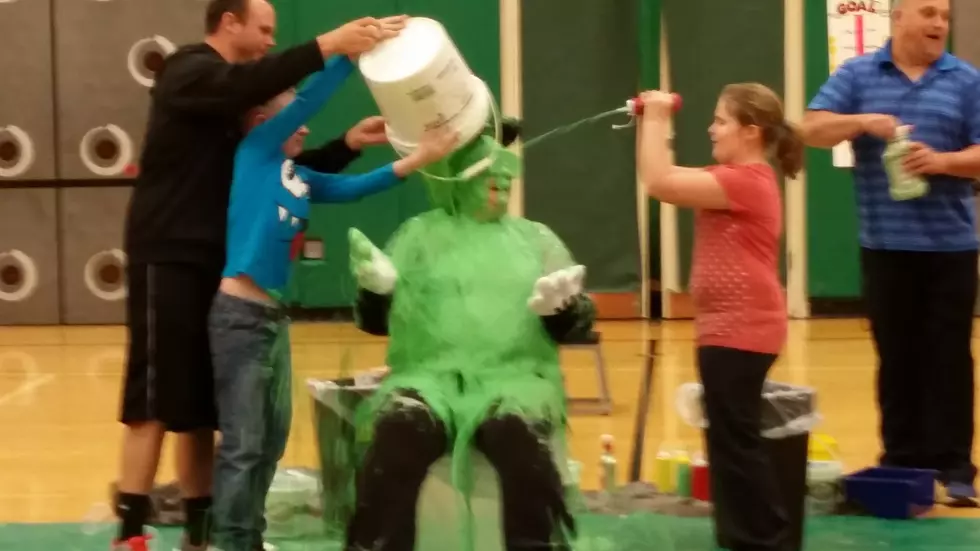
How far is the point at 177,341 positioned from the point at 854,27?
12.2 feet

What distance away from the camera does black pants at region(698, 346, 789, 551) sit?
90.0 inches

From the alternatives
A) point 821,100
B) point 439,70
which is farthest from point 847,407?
point 439,70

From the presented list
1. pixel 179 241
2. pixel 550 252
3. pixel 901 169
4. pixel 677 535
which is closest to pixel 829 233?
pixel 901 169

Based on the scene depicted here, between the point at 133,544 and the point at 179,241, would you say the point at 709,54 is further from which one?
the point at 133,544

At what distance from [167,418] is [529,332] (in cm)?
66

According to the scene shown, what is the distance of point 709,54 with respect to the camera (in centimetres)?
566

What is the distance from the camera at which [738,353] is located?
228 cm

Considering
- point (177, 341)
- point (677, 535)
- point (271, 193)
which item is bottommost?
point (677, 535)

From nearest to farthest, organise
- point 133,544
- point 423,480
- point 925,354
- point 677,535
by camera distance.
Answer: point 423,480
point 133,544
point 677,535
point 925,354

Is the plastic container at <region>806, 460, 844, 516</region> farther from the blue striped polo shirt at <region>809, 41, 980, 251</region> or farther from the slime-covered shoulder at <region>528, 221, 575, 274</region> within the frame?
the slime-covered shoulder at <region>528, 221, 575, 274</region>

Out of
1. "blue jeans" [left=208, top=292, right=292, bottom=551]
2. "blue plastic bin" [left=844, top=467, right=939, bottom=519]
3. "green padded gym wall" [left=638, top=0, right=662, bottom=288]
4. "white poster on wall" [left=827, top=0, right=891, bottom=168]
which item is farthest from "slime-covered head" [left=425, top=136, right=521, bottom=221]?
"green padded gym wall" [left=638, top=0, right=662, bottom=288]

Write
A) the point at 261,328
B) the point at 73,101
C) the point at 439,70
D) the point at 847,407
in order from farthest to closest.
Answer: the point at 73,101 → the point at 847,407 → the point at 261,328 → the point at 439,70

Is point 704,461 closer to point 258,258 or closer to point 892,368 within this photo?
point 892,368

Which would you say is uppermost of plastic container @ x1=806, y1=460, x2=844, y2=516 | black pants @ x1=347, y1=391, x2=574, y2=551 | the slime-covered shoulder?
the slime-covered shoulder
